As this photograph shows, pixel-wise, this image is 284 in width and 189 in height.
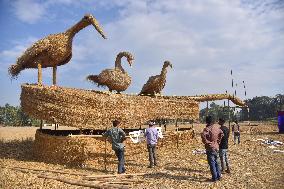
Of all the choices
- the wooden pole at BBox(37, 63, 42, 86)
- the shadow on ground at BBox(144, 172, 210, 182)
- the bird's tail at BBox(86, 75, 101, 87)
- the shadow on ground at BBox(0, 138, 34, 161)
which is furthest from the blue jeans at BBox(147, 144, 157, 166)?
the bird's tail at BBox(86, 75, 101, 87)

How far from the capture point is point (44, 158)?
15.2m

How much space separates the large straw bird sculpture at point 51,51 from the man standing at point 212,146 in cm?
812

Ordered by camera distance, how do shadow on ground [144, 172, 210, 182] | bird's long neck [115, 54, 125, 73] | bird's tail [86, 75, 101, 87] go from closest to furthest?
shadow on ground [144, 172, 210, 182] < bird's tail [86, 75, 101, 87] < bird's long neck [115, 54, 125, 73]

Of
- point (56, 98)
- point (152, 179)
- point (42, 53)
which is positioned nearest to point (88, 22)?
point (42, 53)

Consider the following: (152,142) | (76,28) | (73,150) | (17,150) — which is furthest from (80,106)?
(17,150)

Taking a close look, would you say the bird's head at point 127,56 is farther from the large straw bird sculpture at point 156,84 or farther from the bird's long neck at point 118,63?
the large straw bird sculpture at point 156,84

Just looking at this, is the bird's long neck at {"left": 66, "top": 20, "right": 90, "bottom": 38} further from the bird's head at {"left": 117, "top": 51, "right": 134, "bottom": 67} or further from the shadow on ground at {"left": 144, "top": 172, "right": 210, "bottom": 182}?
the shadow on ground at {"left": 144, "top": 172, "right": 210, "bottom": 182}

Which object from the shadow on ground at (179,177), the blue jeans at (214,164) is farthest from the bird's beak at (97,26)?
the blue jeans at (214,164)

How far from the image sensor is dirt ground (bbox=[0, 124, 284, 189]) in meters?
10.5

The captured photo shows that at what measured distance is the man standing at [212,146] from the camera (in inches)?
435

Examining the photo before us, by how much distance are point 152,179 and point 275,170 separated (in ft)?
17.2

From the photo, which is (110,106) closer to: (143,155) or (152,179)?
(143,155)

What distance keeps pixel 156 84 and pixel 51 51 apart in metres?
8.65

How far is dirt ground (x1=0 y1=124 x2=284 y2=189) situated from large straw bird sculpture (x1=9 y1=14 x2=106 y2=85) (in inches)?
160
